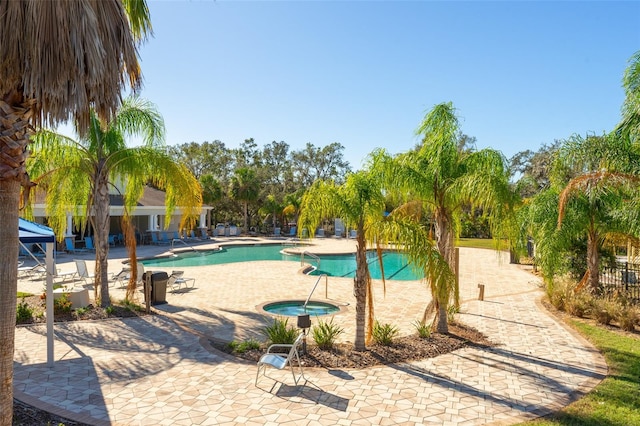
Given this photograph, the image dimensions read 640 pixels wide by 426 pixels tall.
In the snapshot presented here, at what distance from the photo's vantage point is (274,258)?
2784 centimetres

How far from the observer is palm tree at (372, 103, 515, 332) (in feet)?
26.9

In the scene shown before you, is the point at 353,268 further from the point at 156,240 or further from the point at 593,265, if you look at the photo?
the point at 156,240

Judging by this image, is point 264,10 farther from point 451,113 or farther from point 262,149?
point 262,149

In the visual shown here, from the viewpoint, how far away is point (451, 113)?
9.12m

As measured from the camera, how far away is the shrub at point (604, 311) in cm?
1044

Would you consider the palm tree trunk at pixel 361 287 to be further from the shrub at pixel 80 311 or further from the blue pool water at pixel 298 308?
the shrub at pixel 80 311

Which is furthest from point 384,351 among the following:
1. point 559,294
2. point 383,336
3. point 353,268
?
point 353,268

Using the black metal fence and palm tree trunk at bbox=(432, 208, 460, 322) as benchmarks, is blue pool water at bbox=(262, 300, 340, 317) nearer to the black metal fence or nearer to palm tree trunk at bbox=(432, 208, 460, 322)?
palm tree trunk at bbox=(432, 208, 460, 322)

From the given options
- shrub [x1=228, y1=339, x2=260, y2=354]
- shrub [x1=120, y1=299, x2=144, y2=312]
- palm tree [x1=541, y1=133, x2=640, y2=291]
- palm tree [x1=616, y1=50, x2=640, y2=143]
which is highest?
palm tree [x1=616, y1=50, x2=640, y2=143]

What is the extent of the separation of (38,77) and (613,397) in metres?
8.62

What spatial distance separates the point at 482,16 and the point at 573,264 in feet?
29.9

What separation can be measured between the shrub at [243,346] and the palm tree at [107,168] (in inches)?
177

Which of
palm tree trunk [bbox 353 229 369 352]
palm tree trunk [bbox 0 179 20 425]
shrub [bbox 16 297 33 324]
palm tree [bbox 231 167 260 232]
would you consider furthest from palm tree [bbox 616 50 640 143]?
palm tree [bbox 231 167 260 232]

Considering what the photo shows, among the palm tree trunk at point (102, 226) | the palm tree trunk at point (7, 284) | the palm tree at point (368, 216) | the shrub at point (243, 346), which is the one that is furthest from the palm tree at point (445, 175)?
the palm tree trunk at point (102, 226)
